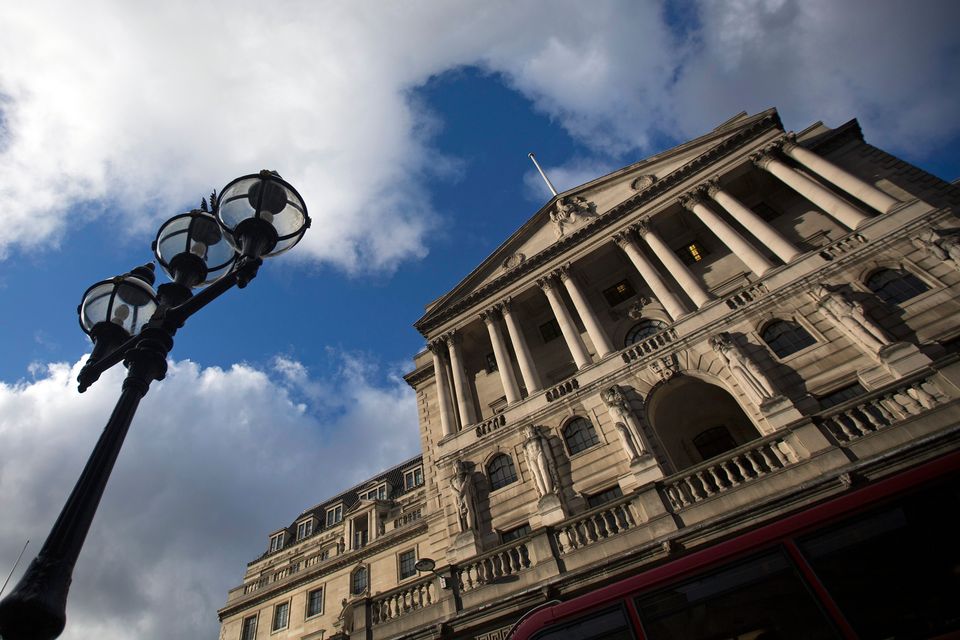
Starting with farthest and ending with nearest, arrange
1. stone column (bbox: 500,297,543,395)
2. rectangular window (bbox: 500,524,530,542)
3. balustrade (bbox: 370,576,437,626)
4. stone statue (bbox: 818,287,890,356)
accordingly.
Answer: stone column (bbox: 500,297,543,395) < rectangular window (bbox: 500,524,530,542) < balustrade (bbox: 370,576,437,626) < stone statue (bbox: 818,287,890,356)

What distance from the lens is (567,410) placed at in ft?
66.6

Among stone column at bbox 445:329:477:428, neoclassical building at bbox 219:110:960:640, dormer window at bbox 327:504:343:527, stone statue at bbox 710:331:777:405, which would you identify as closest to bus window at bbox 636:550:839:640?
neoclassical building at bbox 219:110:960:640

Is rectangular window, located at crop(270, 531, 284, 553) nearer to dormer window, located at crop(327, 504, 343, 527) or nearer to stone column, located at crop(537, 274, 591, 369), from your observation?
dormer window, located at crop(327, 504, 343, 527)

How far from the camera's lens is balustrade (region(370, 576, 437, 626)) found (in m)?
15.6

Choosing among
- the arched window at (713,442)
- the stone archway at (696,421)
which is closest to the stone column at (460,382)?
the stone archway at (696,421)

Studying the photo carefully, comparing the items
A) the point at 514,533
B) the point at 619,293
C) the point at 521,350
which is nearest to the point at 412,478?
the point at 521,350

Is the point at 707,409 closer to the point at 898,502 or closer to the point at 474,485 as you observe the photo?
the point at 474,485

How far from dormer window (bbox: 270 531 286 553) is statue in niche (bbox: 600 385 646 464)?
4261cm

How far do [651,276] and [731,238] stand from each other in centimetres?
381

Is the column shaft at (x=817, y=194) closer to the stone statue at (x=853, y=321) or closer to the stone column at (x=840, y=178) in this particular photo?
the stone column at (x=840, y=178)

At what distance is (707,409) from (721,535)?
8.96m

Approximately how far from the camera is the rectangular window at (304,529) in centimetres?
4747

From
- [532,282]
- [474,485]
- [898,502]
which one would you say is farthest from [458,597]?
[532,282]

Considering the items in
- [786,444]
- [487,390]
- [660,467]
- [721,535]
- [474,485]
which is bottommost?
[721,535]
